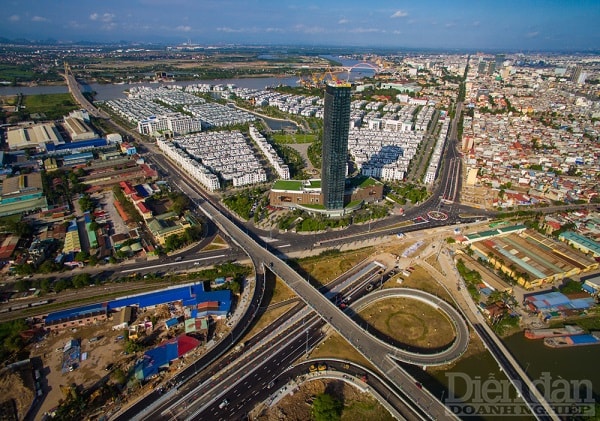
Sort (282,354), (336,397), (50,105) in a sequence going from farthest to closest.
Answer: (50,105) < (282,354) < (336,397)

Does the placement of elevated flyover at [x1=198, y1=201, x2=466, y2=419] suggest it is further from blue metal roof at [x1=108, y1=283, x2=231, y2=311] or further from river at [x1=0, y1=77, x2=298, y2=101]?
river at [x1=0, y1=77, x2=298, y2=101]

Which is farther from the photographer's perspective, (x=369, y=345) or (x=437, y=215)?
(x=437, y=215)

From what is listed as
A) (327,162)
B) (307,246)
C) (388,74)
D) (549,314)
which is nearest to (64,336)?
(307,246)

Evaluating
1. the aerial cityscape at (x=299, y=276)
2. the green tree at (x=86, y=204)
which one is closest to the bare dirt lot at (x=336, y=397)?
the aerial cityscape at (x=299, y=276)

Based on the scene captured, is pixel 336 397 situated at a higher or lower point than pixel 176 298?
lower

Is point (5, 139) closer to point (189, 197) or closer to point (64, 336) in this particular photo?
point (189, 197)

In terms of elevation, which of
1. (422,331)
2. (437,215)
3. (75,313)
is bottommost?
(422,331)

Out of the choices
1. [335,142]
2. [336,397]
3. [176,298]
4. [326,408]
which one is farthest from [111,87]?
[326,408]

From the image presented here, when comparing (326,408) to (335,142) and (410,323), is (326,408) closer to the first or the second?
(410,323)
